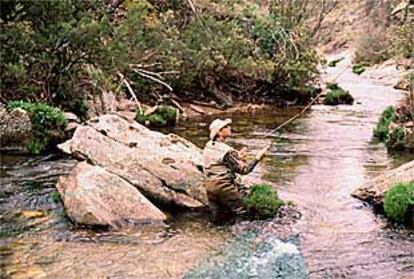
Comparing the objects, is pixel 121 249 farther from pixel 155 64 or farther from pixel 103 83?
pixel 155 64

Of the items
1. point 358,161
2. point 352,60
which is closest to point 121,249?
point 358,161

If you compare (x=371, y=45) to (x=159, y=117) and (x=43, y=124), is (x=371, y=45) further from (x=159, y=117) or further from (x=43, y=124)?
(x=43, y=124)

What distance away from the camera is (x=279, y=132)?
21.3m

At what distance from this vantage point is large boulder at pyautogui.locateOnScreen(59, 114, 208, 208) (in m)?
11.1

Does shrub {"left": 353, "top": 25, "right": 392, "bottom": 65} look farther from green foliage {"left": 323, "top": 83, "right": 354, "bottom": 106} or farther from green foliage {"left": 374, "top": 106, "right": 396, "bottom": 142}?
green foliage {"left": 374, "top": 106, "right": 396, "bottom": 142}

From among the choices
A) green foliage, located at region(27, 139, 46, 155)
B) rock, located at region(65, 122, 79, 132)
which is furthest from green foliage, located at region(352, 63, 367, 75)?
green foliage, located at region(27, 139, 46, 155)

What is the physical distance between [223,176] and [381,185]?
3193 millimetres

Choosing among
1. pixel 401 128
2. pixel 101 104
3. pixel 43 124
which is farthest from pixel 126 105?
pixel 401 128

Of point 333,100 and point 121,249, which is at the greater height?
point 121,249

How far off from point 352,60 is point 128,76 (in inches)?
1712

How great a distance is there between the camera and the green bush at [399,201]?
407 inches

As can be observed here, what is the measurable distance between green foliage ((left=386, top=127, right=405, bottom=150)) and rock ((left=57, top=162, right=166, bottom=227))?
9122 mm

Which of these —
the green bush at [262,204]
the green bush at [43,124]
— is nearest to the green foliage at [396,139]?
the green bush at [262,204]

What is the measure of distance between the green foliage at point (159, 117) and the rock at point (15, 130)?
612 cm
